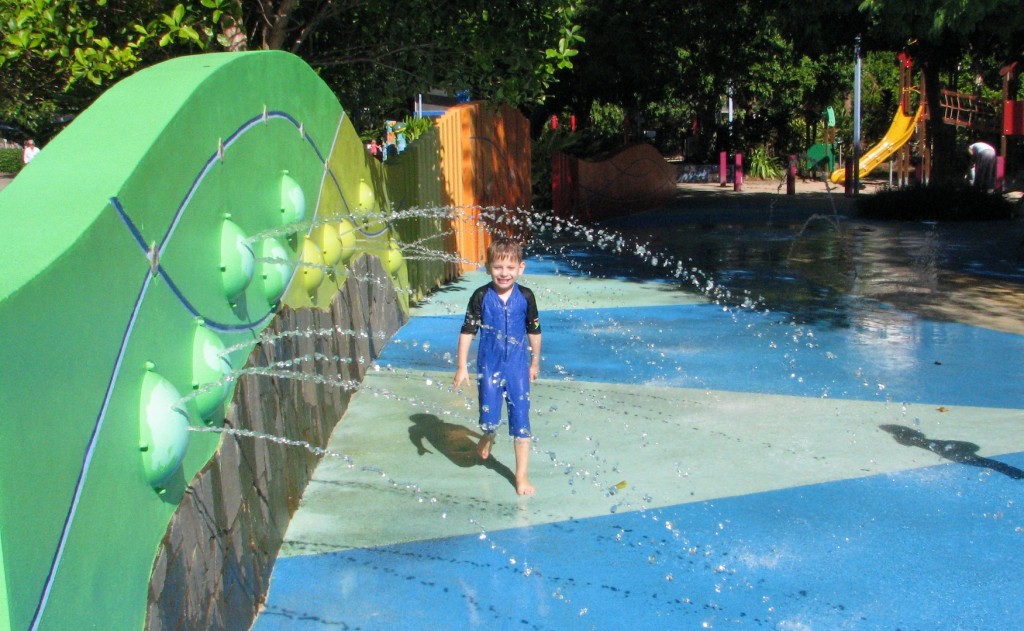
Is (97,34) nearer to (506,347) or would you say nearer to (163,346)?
(506,347)

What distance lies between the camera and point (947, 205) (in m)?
19.0

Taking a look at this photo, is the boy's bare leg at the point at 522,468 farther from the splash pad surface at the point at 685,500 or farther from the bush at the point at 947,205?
the bush at the point at 947,205

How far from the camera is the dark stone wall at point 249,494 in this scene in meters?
3.55

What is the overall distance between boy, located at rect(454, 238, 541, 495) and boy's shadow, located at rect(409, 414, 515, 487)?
387 mm

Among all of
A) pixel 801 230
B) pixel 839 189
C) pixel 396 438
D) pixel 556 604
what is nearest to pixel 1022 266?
pixel 801 230

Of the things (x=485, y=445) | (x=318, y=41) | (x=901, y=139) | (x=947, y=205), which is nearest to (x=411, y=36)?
(x=318, y=41)

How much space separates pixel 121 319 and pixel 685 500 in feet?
10.6

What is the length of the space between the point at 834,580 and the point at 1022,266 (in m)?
10.1

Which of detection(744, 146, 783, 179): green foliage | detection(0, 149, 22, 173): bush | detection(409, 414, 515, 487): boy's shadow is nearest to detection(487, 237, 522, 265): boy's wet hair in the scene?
detection(409, 414, 515, 487): boy's shadow

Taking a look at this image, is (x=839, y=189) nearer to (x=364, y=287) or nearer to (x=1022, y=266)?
(x=1022, y=266)

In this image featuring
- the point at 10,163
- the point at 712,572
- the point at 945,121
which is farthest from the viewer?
the point at 10,163

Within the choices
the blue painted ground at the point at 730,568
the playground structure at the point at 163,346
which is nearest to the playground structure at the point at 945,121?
the blue painted ground at the point at 730,568

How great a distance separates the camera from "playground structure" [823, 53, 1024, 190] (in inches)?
926

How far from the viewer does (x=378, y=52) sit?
427 inches
